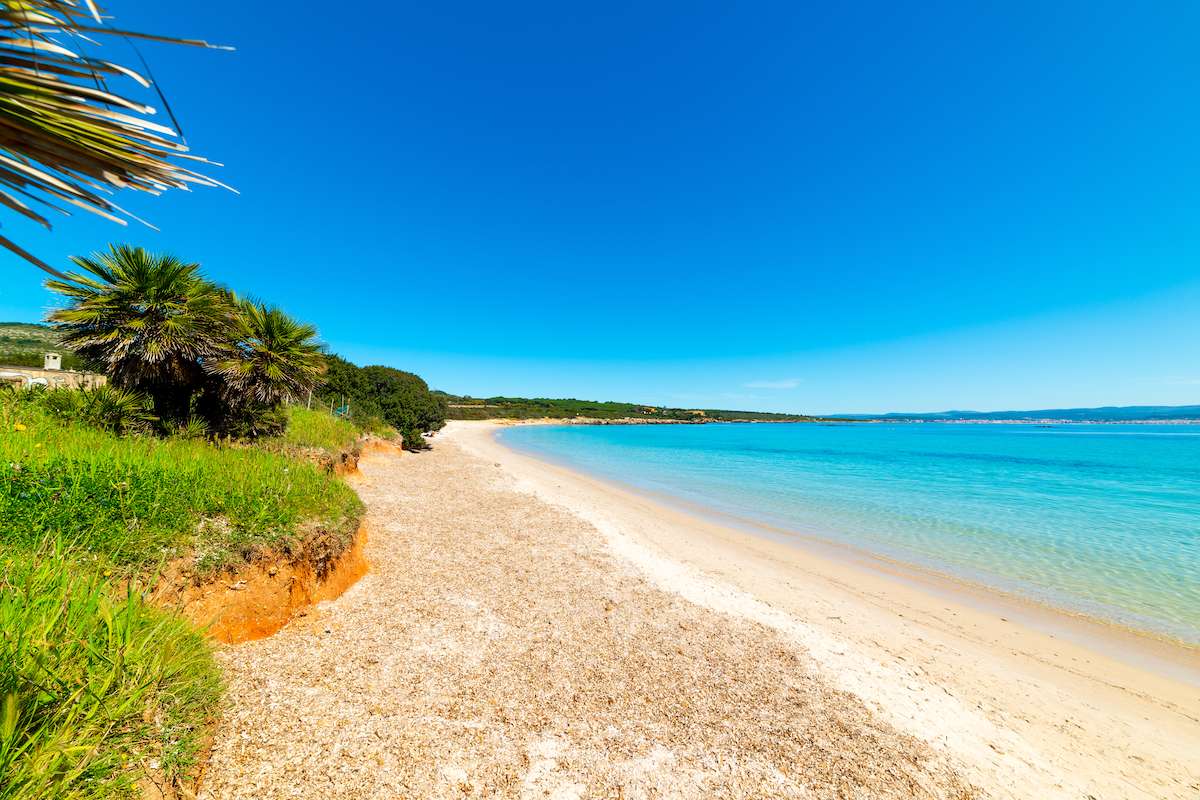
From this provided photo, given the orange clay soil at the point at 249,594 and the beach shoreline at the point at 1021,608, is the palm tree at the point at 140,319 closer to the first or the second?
the orange clay soil at the point at 249,594

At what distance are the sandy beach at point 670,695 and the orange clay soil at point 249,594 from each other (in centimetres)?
19

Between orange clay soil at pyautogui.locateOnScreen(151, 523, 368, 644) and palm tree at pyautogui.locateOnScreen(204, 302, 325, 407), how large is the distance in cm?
598

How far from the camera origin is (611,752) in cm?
348

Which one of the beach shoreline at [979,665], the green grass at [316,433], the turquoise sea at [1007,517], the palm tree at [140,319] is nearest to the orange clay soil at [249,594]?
the beach shoreline at [979,665]

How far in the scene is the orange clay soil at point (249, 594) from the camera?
3.77 meters

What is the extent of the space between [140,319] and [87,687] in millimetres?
8462

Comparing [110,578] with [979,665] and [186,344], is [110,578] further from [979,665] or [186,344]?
[979,665]

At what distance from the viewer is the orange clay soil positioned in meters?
3.77

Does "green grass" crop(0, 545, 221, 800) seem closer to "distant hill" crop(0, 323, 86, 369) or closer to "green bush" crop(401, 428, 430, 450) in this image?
"green bush" crop(401, 428, 430, 450)

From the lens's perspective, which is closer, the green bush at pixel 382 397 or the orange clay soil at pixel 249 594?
the orange clay soil at pixel 249 594

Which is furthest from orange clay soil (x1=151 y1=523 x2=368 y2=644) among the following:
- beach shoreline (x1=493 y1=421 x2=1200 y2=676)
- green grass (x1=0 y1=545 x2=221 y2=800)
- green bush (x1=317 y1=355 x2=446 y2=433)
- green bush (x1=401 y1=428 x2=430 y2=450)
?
green bush (x1=401 y1=428 x2=430 y2=450)

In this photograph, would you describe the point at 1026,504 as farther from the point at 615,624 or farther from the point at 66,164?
the point at 66,164

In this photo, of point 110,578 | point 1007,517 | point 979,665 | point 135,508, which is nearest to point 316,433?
point 135,508

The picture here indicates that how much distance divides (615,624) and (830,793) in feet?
9.42
